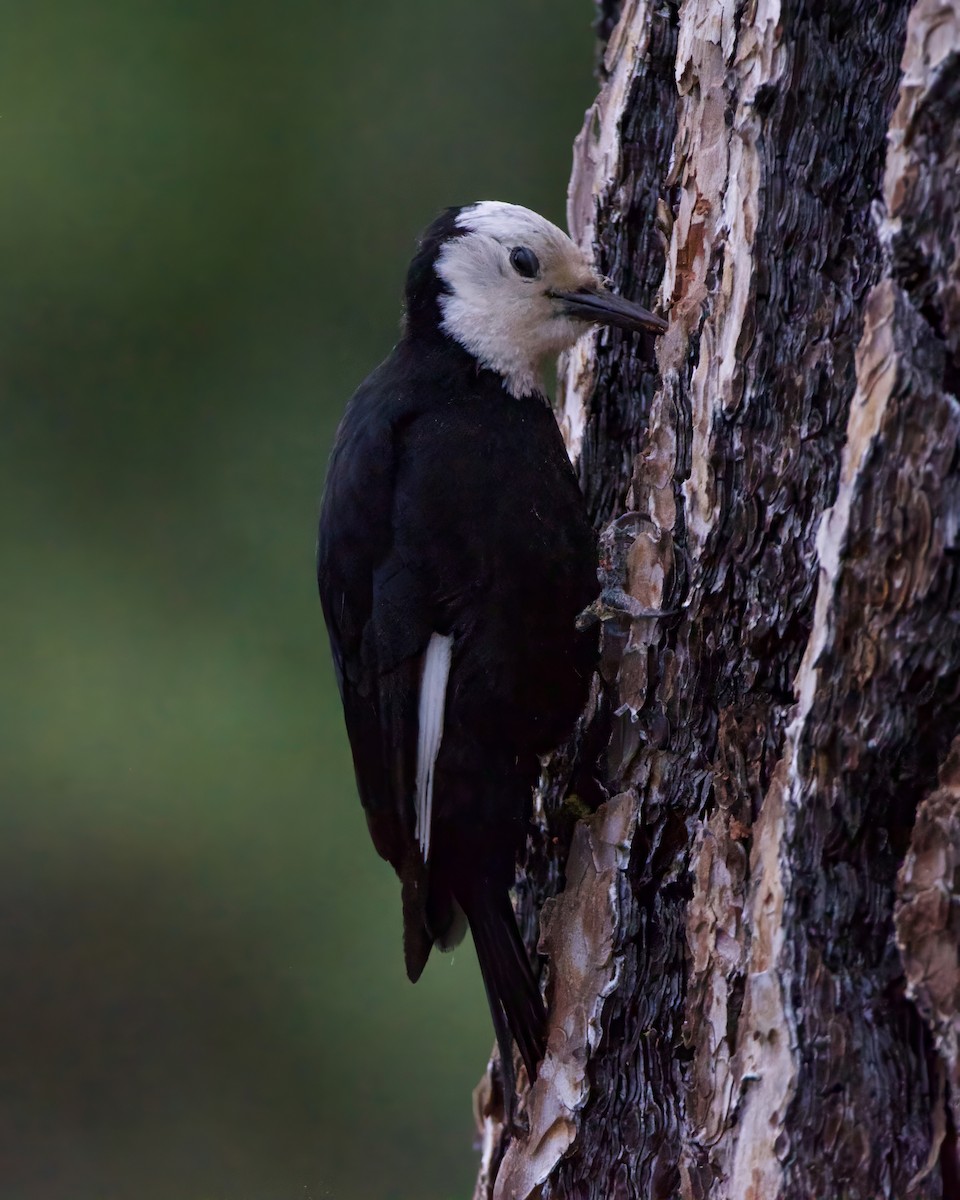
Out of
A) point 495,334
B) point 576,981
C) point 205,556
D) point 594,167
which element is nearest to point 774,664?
point 576,981

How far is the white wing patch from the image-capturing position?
2322 millimetres

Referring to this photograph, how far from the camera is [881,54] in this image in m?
1.72

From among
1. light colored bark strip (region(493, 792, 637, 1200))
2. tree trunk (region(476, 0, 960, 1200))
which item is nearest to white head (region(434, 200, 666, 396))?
tree trunk (region(476, 0, 960, 1200))

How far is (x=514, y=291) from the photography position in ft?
8.36

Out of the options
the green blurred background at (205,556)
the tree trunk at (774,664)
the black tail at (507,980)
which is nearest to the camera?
the tree trunk at (774,664)

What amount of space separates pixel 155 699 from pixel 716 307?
323 centimetres

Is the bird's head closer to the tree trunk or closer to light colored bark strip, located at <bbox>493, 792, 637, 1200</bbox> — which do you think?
the tree trunk

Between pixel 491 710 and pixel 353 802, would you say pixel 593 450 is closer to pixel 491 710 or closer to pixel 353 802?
pixel 491 710

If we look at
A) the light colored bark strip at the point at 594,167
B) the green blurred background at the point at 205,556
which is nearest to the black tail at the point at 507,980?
the light colored bark strip at the point at 594,167

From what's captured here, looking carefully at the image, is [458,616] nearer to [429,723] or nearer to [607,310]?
[429,723]

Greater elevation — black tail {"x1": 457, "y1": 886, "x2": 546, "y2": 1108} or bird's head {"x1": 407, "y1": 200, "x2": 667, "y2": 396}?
bird's head {"x1": 407, "y1": 200, "x2": 667, "y2": 396}

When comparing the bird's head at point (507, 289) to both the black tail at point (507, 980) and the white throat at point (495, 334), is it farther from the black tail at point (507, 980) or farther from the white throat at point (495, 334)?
the black tail at point (507, 980)

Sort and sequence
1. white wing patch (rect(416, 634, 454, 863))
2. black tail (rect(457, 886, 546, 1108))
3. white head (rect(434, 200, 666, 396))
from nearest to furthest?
1. black tail (rect(457, 886, 546, 1108))
2. white wing patch (rect(416, 634, 454, 863))
3. white head (rect(434, 200, 666, 396))

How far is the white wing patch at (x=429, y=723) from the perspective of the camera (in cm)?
232
